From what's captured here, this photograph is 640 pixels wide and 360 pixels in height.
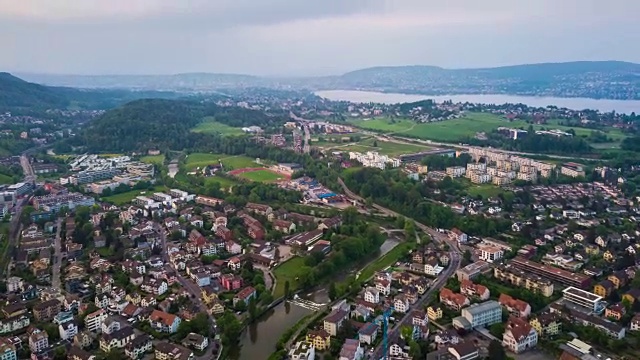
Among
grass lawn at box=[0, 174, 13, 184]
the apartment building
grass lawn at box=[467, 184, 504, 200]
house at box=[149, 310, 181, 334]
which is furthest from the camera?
grass lawn at box=[0, 174, 13, 184]

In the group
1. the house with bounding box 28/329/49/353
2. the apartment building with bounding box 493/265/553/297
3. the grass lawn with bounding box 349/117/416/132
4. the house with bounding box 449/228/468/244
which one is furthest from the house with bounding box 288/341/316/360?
the grass lawn with bounding box 349/117/416/132

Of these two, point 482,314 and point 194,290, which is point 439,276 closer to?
point 482,314

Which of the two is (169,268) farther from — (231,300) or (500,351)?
(500,351)

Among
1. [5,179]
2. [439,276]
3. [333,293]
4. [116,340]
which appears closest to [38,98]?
[5,179]

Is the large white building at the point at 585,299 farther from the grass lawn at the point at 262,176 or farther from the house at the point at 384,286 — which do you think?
the grass lawn at the point at 262,176

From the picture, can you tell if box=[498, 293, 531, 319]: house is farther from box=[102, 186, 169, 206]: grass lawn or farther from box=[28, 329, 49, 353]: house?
box=[102, 186, 169, 206]: grass lawn

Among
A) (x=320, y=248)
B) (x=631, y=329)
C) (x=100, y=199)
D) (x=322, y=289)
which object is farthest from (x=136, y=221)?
(x=631, y=329)

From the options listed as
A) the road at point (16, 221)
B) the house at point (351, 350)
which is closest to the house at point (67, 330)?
the road at point (16, 221)
